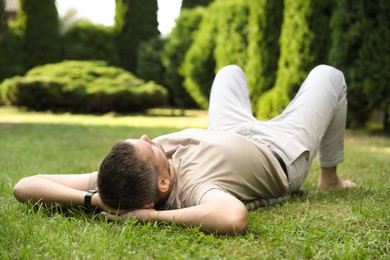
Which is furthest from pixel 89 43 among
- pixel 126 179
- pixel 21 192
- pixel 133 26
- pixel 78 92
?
pixel 126 179

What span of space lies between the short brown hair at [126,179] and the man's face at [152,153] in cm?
3

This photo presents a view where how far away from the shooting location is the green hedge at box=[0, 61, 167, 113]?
13336mm

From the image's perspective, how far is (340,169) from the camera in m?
4.91

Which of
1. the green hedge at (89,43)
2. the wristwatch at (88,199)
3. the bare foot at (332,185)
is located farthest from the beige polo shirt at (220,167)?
the green hedge at (89,43)

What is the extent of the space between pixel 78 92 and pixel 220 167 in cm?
1141

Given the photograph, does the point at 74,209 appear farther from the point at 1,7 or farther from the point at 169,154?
the point at 1,7

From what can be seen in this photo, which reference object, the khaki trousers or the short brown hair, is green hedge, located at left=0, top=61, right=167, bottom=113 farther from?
the short brown hair

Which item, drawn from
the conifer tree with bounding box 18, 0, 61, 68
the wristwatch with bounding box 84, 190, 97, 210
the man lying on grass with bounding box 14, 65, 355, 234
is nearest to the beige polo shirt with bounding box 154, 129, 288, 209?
the man lying on grass with bounding box 14, 65, 355, 234

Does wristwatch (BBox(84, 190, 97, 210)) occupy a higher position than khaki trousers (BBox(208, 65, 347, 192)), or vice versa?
khaki trousers (BBox(208, 65, 347, 192))

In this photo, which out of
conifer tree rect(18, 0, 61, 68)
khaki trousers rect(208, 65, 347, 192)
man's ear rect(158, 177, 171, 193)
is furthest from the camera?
conifer tree rect(18, 0, 61, 68)

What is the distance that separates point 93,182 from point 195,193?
2.18ft

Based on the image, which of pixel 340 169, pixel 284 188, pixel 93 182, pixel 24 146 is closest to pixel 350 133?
pixel 340 169

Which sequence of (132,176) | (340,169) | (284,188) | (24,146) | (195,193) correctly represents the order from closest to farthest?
1. (132,176)
2. (195,193)
3. (284,188)
4. (340,169)
5. (24,146)

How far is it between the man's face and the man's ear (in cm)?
4
